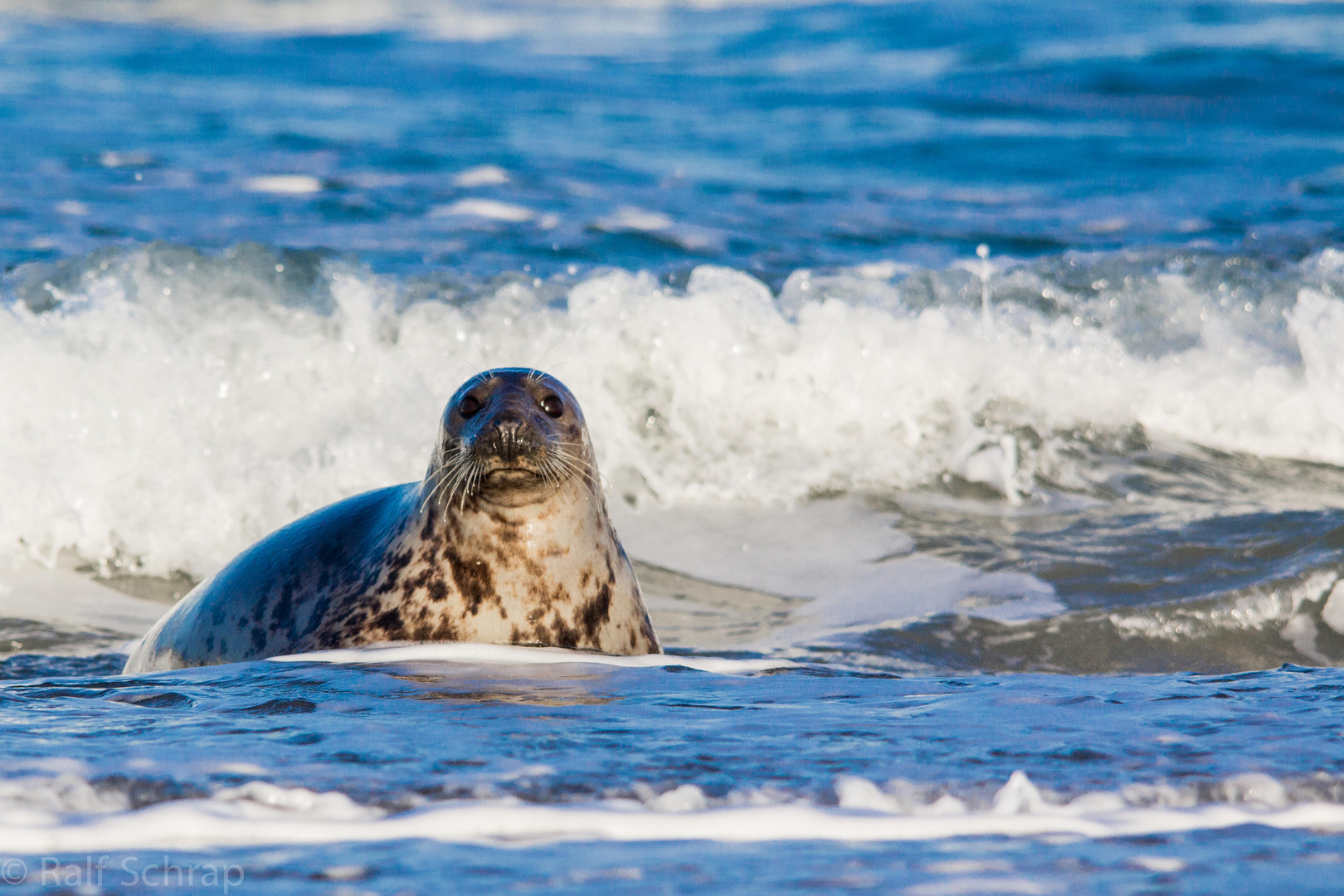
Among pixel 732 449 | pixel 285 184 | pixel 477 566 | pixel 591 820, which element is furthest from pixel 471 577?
pixel 285 184

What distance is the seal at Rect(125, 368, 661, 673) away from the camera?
3.83m

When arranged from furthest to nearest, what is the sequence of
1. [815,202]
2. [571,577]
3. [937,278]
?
[815,202], [937,278], [571,577]

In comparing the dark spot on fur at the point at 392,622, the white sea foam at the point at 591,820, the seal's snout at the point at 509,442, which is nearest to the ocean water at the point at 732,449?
the white sea foam at the point at 591,820

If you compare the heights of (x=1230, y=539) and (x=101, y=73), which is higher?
(x=101, y=73)

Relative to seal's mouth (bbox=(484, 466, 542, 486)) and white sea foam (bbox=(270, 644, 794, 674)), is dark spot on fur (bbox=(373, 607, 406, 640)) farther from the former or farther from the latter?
seal's mouth (bbox=(484, 466, 542, 486))

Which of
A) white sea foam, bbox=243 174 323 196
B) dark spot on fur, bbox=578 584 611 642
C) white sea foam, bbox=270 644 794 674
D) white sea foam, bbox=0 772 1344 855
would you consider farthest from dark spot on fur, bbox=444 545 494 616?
white sea foam, bbox=243 174 323 196

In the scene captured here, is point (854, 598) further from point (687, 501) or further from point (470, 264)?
point (470, 264)

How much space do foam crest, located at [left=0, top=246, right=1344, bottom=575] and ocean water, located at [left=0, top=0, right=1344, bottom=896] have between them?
25 millimetres

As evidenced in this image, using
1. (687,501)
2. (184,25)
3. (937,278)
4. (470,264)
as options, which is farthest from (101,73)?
(687,501)

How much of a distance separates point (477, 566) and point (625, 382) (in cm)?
327

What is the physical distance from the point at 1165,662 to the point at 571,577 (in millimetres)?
1936

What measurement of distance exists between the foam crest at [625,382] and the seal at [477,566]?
1963 mm

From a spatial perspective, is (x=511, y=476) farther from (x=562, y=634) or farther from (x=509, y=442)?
(x=562, y=634)

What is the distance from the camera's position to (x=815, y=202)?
37.1 feet
